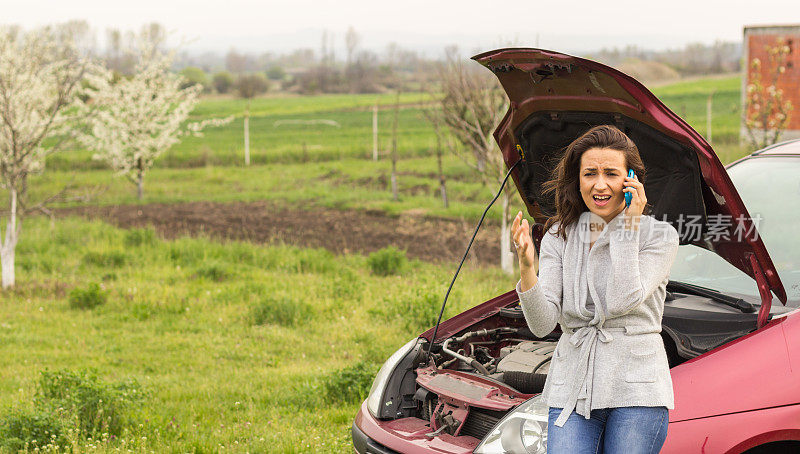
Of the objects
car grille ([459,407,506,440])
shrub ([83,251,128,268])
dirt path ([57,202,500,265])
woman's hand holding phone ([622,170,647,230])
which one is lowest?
dirt path ([57,202,500,265])

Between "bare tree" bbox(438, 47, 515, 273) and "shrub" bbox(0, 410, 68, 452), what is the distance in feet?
20.9

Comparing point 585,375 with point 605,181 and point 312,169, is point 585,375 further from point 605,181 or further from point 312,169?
point 312,169

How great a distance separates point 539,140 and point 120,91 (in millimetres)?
18873

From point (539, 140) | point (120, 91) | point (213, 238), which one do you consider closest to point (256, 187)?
point (120, 91)

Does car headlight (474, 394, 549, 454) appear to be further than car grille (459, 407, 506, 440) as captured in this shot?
No

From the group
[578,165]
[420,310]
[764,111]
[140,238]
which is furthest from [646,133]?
[764,111]

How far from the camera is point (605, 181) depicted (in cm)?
254

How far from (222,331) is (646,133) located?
580 cm

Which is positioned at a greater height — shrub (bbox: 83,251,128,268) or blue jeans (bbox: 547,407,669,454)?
blue jeans (bbox: 547,407,669,454)

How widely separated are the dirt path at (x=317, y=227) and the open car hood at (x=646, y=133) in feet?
26.1

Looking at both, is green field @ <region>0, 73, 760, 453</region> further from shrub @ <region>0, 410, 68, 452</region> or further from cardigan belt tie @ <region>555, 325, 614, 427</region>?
cardigan belt tie @ <region>555, 325, 614, 427</region>

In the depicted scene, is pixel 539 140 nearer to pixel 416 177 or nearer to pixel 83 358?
pixel 83 358

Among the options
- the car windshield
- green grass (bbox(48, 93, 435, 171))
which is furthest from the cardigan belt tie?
green grass (bbox(48, 93, 435, 171))

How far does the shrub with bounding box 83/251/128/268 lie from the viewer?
11.5m
